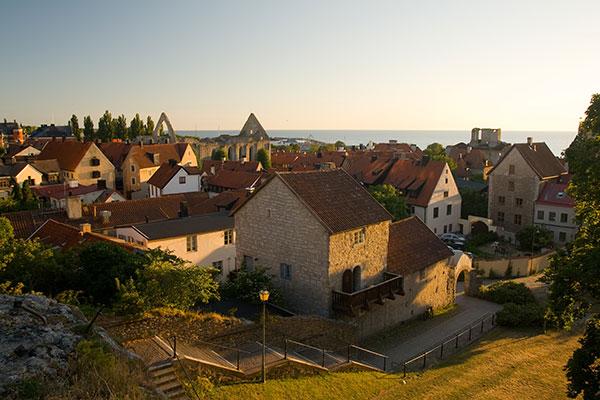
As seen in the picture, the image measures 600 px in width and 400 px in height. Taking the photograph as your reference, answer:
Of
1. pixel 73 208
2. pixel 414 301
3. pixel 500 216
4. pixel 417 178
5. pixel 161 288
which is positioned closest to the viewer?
pixel 161 288

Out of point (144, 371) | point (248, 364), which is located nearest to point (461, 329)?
point (248, 364)

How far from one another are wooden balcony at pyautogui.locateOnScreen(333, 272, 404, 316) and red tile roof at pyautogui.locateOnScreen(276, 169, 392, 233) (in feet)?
10.9

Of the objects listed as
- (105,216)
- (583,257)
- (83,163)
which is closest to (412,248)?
(583,257)

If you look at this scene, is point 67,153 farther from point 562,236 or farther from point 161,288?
point 562,236

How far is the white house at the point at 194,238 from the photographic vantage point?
3034 centimetres

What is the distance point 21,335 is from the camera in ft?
38.2

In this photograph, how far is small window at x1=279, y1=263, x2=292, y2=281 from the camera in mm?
26906

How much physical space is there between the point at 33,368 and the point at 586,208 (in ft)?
65.3

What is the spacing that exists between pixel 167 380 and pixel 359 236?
48.8 feet

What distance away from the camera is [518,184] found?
180ft

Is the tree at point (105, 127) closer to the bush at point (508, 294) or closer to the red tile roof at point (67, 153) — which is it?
the red tile roof at point (67, 153)

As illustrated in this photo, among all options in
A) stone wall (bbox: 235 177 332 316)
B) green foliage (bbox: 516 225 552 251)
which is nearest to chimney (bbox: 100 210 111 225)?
stone wall (bbox: 235 177 332 316)

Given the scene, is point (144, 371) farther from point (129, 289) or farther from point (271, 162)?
point (271, 162)

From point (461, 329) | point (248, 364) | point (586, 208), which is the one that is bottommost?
point (461, 329)
